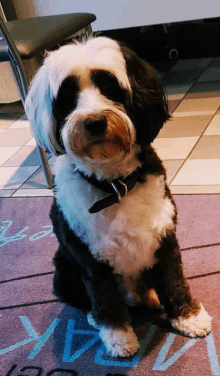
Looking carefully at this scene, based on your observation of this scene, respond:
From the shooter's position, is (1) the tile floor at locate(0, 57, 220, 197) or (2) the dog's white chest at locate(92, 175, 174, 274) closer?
(2) the dog's white chest at locate(92, 175, 174, 274)

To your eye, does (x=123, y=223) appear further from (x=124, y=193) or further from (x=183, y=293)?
(x=183, y=293)

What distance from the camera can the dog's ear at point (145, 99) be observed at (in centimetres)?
100

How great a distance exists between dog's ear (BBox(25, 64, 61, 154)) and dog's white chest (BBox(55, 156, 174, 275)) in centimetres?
12

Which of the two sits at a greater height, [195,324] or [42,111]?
[42,111]

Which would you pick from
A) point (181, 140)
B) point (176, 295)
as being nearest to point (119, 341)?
point (176, 295)

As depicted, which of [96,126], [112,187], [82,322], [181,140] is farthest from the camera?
[181,140]

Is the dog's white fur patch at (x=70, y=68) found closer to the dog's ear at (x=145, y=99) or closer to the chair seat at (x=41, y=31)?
the dog's ear at (x=145, y=99)

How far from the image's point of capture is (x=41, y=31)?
6.57ft

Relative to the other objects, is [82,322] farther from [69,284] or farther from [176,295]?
[176,295]

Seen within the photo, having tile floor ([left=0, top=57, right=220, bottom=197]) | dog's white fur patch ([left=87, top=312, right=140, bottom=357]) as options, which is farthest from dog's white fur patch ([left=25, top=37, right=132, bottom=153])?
tile floor ([left=0, top=57, right=220, bottom=197])

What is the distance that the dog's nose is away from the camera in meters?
0.93

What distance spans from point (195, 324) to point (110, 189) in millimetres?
406

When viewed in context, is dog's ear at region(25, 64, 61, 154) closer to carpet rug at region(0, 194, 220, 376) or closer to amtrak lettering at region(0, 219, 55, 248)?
carpet rug at region(0, 194, 220, 376)

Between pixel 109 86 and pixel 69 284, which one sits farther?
pixel 69 284
